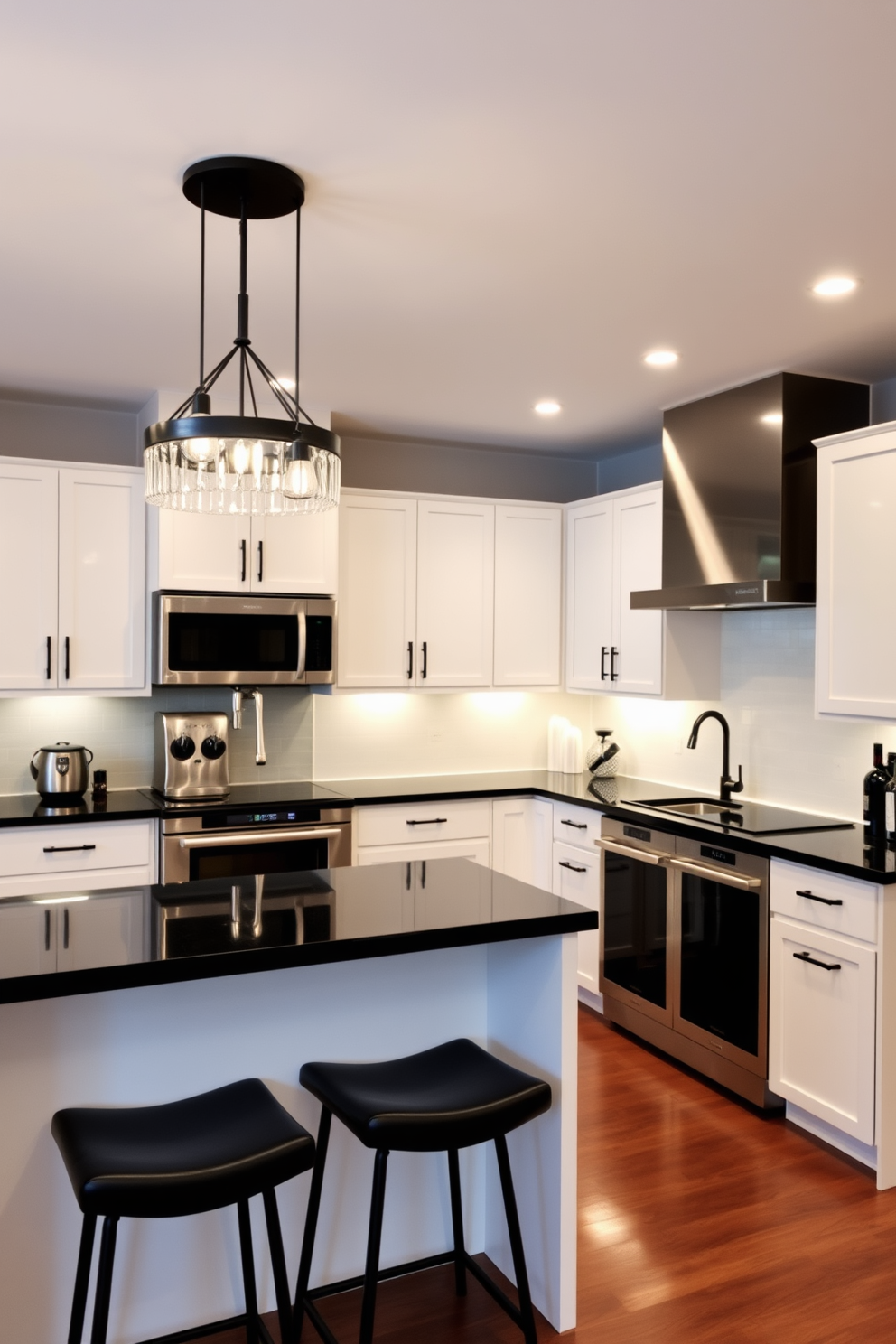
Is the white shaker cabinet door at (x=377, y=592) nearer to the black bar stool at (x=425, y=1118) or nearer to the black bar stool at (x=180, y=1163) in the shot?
the black bar stool at (x=425, y=1118)

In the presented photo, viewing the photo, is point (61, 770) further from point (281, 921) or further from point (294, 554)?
point (281, 921)

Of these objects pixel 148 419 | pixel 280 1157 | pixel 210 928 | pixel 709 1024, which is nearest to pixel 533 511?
pixel 148 419

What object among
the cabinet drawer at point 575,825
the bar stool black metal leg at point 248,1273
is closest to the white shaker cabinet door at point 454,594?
the cabinet drawer at point 575,825

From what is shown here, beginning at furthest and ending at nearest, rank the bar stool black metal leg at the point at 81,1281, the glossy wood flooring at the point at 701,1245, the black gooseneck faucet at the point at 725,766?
1. the black gooseneck faucet at the point at 725,766
2. the glossy wood flooring at the point at 701,1245
3. the bar stool black metal leg at the point at 81,1281

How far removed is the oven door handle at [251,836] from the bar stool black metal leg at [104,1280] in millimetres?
2458

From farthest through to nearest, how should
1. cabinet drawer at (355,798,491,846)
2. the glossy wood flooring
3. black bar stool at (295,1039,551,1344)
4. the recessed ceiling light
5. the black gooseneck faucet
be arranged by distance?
cabinet drawer at (355,798,491,846) → the black gooseneck faucet → the recessed ceiling light → the glossy wood flooring → black bar stool at (295,1039,551,1344)

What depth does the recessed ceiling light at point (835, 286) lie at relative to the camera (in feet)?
9.52

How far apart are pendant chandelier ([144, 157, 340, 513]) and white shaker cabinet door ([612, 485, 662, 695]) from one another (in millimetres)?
2525

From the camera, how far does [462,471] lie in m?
5.34

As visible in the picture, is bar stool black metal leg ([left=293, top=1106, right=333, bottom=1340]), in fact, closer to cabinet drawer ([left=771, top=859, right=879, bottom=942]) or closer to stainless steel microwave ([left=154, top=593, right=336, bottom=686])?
cabinet drawer ([left=771, top=859, right=879, bottom=942])

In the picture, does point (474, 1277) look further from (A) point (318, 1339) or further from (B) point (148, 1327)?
(B) point (148, 1327)

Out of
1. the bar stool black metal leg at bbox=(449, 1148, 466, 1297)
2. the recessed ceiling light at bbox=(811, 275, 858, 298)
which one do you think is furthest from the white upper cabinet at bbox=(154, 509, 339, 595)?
the bar stool black metal leg at bbox=(449, 1148, 466, 1297)

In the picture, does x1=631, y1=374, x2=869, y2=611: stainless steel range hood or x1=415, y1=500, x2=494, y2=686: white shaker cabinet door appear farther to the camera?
x1=415, y1=500, x2=494, y2=686: white shaker cabinet door

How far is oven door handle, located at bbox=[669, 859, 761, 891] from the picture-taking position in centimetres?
351
